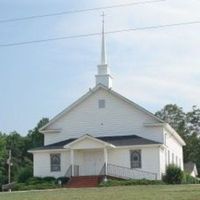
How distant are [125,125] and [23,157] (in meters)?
52.2

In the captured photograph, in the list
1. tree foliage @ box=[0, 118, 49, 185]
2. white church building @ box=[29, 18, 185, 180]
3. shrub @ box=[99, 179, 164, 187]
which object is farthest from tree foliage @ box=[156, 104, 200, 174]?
shrub @ box=[99, 179, 164, 187]

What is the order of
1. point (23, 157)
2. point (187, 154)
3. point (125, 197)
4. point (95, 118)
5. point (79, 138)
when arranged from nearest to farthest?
point (125, 197)
point (79, 138)
point (95, 118)
point (187, 154)
point (23, 157)

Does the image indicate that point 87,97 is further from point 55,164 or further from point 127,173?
point 127,173

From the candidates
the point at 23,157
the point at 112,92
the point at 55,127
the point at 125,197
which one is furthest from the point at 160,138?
the point at 23,157

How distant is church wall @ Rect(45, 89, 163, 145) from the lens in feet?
166

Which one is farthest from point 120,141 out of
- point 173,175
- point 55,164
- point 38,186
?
point 38,186

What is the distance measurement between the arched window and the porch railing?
47 centimetres

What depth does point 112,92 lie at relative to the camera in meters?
51.6

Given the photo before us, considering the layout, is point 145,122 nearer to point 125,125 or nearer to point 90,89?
point 125,125

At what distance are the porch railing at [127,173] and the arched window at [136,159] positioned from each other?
472 mm

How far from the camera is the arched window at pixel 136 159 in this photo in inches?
1905

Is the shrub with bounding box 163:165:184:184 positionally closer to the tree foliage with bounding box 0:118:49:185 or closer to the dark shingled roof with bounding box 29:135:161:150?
the dark shingled roof with bounding box 29:135:161:150

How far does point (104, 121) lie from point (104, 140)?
2052 millimetres

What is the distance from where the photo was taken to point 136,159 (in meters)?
48.5
